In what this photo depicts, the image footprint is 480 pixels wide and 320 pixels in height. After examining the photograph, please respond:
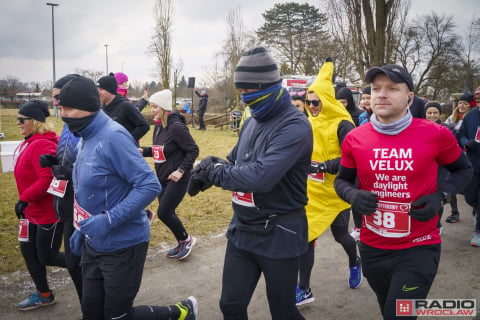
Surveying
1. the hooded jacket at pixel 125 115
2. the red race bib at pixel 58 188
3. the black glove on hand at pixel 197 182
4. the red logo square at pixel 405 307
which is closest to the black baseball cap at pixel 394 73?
the black glove on hand at pixel 197 182

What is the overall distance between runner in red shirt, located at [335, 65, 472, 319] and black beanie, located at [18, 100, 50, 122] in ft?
10.1

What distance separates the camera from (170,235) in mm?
6129

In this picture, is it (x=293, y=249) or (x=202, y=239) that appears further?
(x=202, y=239)

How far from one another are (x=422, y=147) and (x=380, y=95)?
42cm

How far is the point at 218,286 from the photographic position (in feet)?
14.4

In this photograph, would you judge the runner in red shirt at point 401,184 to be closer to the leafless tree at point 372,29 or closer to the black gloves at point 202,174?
the black gloves at point 202,174

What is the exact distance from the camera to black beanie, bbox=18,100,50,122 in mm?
3788

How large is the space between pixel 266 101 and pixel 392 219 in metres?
1.12

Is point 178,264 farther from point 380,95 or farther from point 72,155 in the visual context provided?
point 380,95

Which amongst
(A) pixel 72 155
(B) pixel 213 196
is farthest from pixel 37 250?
(B) pixel 213 196

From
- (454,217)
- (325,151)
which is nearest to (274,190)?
(325,151)

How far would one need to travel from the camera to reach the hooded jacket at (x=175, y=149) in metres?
5.04

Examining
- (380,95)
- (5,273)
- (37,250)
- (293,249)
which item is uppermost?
(380,95)

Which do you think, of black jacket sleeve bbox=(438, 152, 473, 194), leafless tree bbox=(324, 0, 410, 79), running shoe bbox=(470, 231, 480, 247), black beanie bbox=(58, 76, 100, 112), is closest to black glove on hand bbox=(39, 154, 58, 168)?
black beanie bbox=(58, 76, 100, 112)
